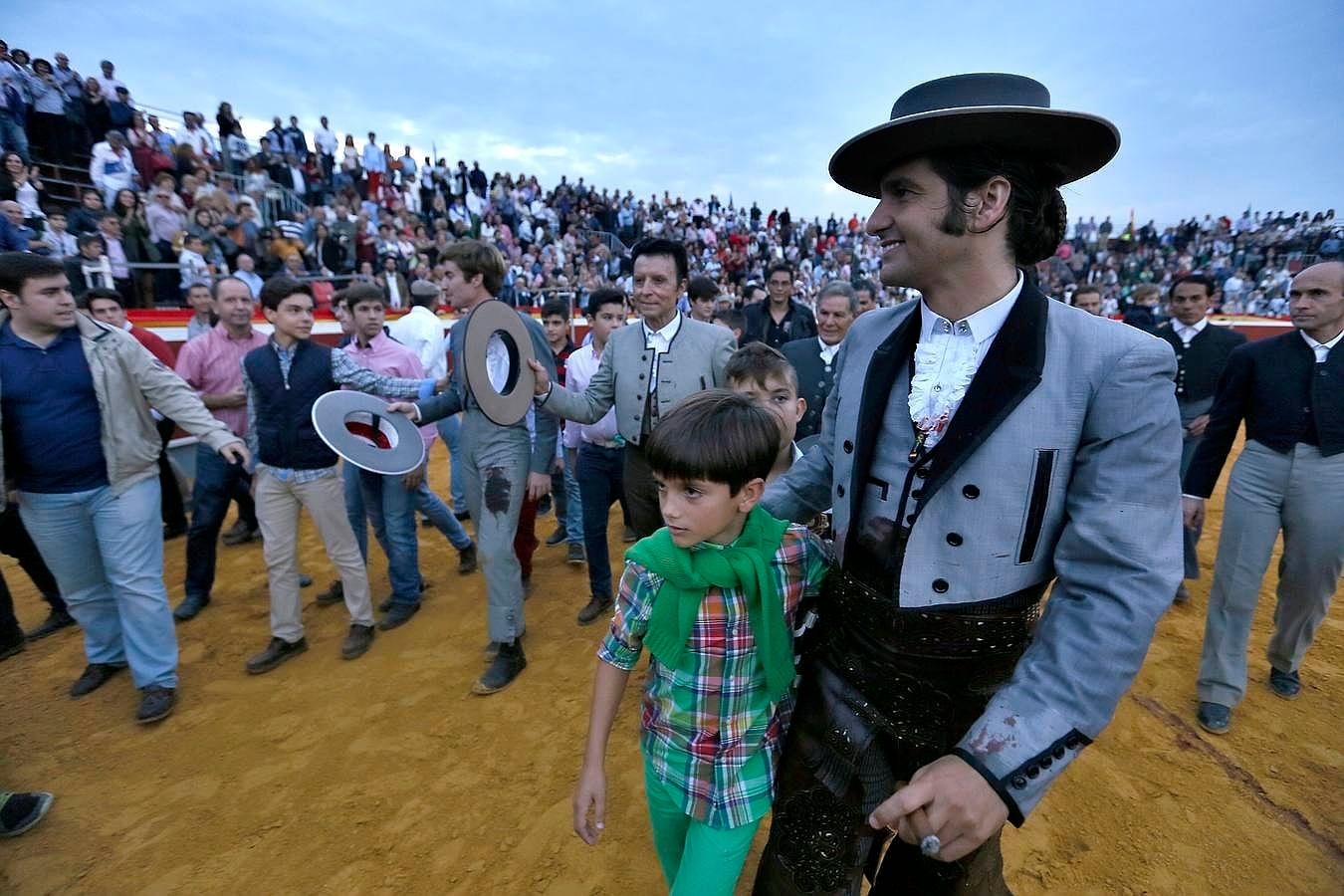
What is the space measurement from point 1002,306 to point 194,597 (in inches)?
221

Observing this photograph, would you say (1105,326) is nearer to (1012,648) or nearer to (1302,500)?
(1012,648)

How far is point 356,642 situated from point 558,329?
3342 mm

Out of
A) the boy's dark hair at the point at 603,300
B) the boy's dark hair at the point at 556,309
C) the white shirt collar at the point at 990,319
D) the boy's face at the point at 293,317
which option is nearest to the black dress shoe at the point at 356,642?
the boy's face at the point at 293,317

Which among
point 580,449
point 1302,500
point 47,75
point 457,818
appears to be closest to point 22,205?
point 47,75

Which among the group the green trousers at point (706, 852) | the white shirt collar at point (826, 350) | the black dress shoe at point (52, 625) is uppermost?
the white shirt collar at point (826, 350)

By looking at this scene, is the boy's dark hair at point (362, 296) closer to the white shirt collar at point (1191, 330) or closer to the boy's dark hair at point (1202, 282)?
the boy's dark hair at point (1202, 282)

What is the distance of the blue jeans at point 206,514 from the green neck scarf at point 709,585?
173 inches

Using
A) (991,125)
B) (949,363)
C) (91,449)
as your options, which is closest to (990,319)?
(949,363)

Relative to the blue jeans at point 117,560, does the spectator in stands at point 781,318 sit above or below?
above

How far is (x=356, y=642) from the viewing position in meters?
4.21

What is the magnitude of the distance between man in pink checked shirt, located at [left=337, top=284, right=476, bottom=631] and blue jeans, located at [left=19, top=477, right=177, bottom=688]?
1.17m

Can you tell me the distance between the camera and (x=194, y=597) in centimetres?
474

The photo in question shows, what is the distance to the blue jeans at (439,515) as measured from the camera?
4844 millimetres

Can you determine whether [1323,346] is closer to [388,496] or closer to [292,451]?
[388,496]
